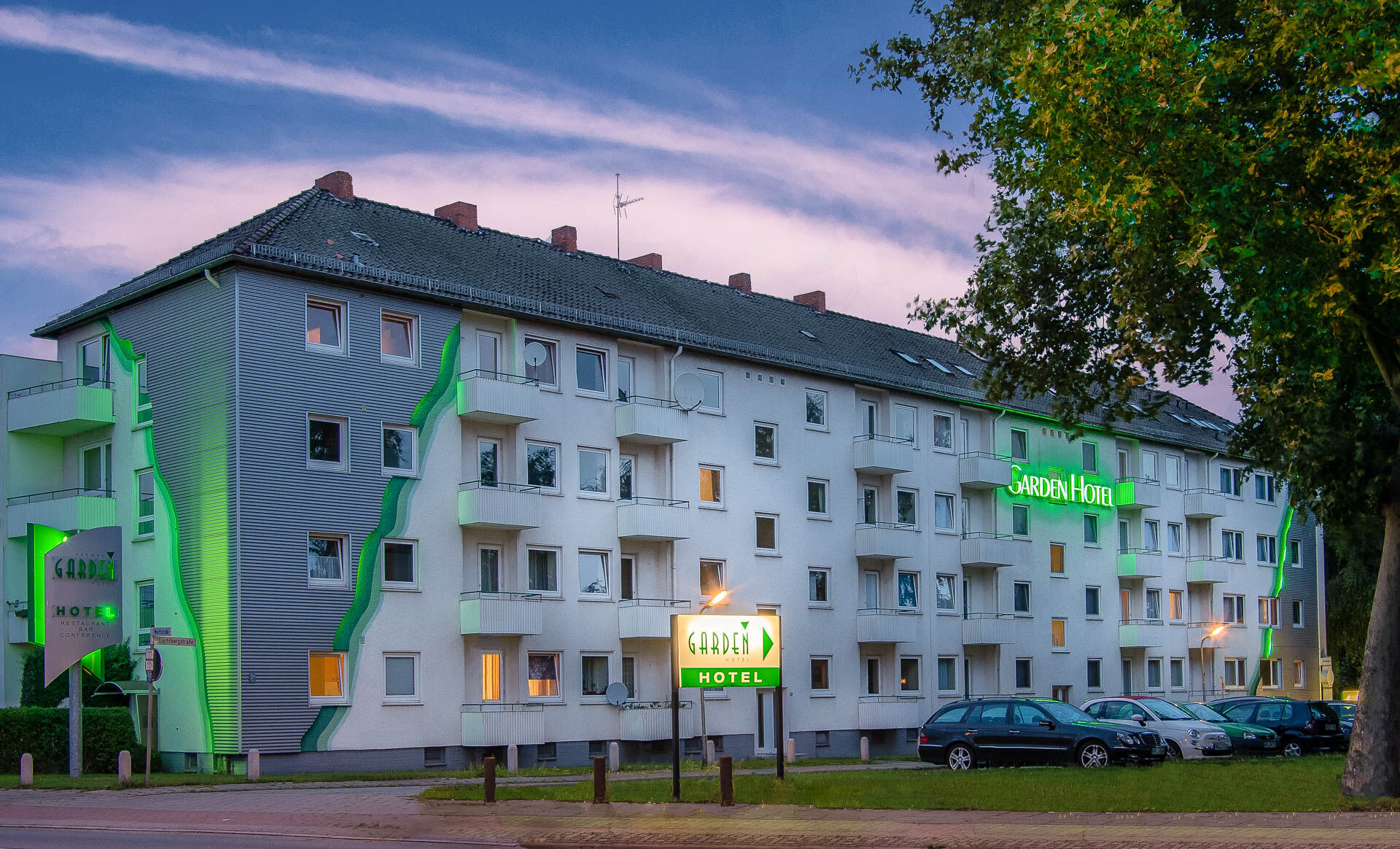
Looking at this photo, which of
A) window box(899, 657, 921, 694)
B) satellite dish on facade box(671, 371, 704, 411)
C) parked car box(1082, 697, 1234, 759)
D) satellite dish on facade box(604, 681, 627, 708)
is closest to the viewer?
parked car box(1082, 697, 1234, 759)

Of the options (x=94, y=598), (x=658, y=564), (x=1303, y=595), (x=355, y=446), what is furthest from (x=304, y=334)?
(x=1303, y=595)

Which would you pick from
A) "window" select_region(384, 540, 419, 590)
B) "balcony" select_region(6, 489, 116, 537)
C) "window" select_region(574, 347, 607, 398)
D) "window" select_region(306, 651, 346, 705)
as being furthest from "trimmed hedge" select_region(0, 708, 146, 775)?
"window" select_region(574, 347, 607, 398)

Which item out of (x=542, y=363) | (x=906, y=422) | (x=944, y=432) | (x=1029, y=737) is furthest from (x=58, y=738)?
(x=944, y=432)

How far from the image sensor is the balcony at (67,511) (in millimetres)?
35344

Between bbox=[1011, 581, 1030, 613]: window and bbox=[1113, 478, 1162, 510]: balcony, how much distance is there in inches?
245

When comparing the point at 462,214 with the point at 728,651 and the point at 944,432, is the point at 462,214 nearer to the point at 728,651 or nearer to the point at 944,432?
the point at 944,432

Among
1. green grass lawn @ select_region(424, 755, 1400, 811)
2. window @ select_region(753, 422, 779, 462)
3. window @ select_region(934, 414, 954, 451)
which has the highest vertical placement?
window @ select_region(934, 414, 954, 451)

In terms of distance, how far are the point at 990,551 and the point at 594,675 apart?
16.8 metres

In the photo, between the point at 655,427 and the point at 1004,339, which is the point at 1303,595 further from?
the point at 1004,339

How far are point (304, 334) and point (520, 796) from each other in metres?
15.8

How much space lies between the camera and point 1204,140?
18562mm

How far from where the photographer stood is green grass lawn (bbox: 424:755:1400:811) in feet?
60.3

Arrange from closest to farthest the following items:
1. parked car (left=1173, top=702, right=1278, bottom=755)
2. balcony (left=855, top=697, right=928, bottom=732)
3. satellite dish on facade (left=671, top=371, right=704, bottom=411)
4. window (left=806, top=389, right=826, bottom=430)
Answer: parked car (left=1173, top=702, right=1278, bottom=755) < satellite dish on facade (left=671, top=371, right=704, bottom=411) < balcony (left=855, top=697, right=928, bottom=732) < window (left=806, top=389, right=826, bottom=430)

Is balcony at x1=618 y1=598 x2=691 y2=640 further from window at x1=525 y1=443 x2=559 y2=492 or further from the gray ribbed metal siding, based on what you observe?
the gray ribbed metal siding
